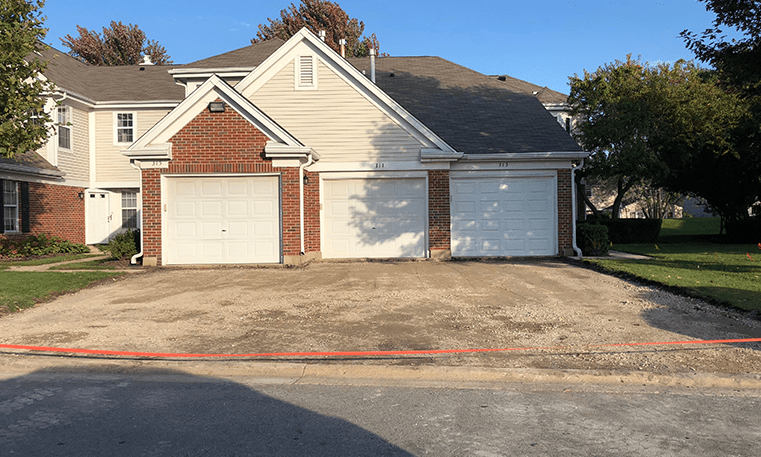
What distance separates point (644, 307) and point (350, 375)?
5500 mm

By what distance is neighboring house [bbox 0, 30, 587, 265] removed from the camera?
13703mm

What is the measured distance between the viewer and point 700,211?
6688 centimetres

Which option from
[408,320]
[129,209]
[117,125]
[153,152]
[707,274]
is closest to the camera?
[408,320]

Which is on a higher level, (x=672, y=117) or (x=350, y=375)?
(x=672, y=117)

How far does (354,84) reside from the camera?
15914 mm

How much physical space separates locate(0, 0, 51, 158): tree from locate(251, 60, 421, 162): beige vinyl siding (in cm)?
607

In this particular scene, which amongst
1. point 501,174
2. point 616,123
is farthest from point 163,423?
point 616,123

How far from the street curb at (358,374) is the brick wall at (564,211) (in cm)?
1095

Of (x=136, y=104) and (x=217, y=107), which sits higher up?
(x=136, y=104)

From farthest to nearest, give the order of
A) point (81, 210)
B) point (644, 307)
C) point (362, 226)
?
point (81, 210) → point (362, 226) → point (644, 307)

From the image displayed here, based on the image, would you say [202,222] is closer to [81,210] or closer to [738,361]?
[81,210]

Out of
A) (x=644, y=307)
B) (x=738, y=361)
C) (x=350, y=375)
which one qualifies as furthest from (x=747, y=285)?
(x=350, y=375)

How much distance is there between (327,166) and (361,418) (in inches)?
479

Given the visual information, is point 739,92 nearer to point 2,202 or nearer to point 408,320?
point 408,320
